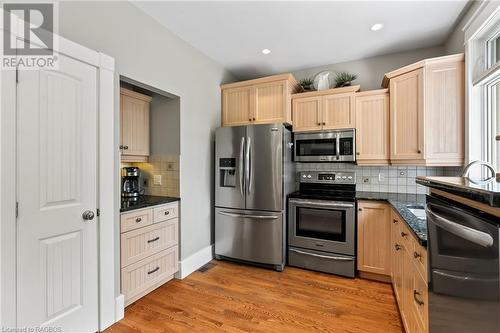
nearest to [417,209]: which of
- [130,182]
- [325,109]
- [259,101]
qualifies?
[325,109]

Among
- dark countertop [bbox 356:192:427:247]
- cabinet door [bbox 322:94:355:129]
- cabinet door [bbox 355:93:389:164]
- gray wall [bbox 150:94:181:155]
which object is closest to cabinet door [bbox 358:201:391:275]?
dark countertop [bbox 356:192:427:247]

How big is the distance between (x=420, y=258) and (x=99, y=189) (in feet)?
7.20

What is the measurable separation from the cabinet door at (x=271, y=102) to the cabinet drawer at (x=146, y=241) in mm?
1789

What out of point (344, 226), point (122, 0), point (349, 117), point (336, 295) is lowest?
point (336, 295)

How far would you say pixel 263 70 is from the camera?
365 cm

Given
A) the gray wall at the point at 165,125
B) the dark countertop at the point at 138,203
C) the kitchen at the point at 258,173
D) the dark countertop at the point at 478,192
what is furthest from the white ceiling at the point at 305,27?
the dark countertop at the point at 478,192

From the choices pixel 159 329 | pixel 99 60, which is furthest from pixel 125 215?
pixel 99 60

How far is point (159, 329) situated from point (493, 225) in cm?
216

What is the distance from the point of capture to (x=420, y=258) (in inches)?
52.2

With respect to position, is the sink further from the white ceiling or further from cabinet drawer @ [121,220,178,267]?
cabinet drawer @ [121,220,178,267]

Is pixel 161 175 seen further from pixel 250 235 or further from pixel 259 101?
pixel 259 101

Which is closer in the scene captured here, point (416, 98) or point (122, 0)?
point (122, 0)

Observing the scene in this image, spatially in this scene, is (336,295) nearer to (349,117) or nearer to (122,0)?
(349,117)

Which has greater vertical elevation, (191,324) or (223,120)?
(223,120)
